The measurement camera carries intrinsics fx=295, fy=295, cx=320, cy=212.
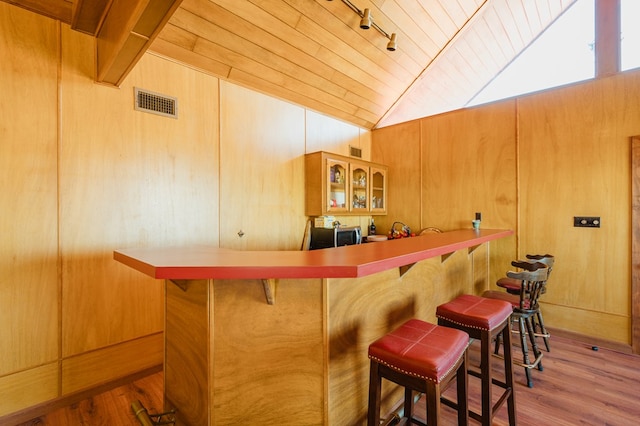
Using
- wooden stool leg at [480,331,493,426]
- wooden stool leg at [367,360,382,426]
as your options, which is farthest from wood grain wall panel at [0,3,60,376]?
wooden stool leg at [480,331,493,426]

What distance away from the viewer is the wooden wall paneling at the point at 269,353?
137cm

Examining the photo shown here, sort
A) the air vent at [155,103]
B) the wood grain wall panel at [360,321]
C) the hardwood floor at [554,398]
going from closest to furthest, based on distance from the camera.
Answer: the wood grain wall panel at [360,321] < the hardwood floor at [554,398] < the air vent at [155,103]

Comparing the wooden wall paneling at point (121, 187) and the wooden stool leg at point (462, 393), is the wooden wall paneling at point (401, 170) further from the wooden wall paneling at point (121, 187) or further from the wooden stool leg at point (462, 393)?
the wooden stool leg at point (462, 393)

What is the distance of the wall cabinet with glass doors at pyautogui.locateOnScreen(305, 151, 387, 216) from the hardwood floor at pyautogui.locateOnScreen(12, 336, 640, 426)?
7.02ft

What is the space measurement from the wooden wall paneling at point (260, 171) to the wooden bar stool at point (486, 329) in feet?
6.58

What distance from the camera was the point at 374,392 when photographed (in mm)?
1352

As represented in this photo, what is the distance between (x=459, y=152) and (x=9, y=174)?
168 inches

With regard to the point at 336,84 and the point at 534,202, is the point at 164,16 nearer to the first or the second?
the point at 336,84

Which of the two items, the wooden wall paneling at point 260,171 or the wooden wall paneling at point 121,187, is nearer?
the wooden wall paneling at point 121,187

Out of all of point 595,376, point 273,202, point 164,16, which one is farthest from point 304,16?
point 595,376

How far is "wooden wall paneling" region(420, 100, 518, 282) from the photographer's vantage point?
3.45m

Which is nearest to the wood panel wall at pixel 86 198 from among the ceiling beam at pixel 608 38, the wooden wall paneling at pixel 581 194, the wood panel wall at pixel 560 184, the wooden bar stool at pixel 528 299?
the wooden bar stool at pixel 528 299

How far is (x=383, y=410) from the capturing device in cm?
178

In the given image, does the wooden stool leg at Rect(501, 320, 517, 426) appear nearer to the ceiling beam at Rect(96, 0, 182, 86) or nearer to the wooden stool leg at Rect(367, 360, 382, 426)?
the wooden stool leg at Rect(367, 360, 382, 426)
